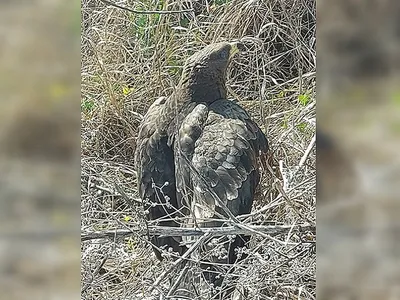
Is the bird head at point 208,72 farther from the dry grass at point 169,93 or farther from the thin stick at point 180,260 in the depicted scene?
the thin stick at point 180,260

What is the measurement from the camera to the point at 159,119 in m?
1.21

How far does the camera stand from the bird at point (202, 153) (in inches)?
45.6

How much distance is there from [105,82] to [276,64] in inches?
15.0

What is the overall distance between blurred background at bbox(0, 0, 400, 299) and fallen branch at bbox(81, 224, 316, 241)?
8.9 inches

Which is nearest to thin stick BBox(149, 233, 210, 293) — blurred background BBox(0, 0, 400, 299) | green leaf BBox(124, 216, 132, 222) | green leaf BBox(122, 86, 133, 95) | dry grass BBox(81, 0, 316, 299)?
dry grass BBox(81, 0, 316, 299)

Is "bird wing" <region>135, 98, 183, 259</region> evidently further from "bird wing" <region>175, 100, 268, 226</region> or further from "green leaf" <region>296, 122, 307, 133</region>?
"green leaf" <region>296, 122, 307, 133</region>

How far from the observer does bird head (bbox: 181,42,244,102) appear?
3.83 ft
